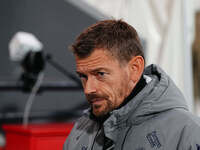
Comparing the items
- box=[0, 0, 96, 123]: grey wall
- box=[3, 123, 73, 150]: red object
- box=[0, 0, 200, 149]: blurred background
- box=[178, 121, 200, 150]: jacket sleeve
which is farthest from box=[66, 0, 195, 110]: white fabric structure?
box=[178, 121, 200, 150]: jacket sleeve

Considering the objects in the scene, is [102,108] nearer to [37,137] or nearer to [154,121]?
[154,121]

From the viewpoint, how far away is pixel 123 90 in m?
1.27

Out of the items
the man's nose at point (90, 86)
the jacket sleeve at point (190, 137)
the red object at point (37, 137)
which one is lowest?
the red object at point (37, 137)

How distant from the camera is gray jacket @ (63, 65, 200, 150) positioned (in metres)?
1.16

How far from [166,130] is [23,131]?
1.22m

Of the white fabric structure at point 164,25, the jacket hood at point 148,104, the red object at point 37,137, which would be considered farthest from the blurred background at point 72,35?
Answer: the jacket hood at point 148,104

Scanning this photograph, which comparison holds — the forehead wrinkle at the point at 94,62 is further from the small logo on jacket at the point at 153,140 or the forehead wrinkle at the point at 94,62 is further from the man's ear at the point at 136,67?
the small logo on jacket at the point at 153,140

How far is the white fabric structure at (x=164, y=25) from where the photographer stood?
2.68 meters

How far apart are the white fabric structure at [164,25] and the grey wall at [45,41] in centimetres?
14

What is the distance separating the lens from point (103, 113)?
49.5 inches

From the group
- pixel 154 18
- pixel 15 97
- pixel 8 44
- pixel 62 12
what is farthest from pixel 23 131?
pixel 154 18

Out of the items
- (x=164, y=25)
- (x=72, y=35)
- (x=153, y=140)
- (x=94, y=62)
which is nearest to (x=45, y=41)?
(x=72, y=35)

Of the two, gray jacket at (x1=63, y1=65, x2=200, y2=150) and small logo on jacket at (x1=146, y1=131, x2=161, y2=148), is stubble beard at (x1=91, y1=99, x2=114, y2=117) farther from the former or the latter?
small logo on jacket at (x1=146, y1=131, x2=161, y2=148)

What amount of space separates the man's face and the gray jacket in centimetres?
4
